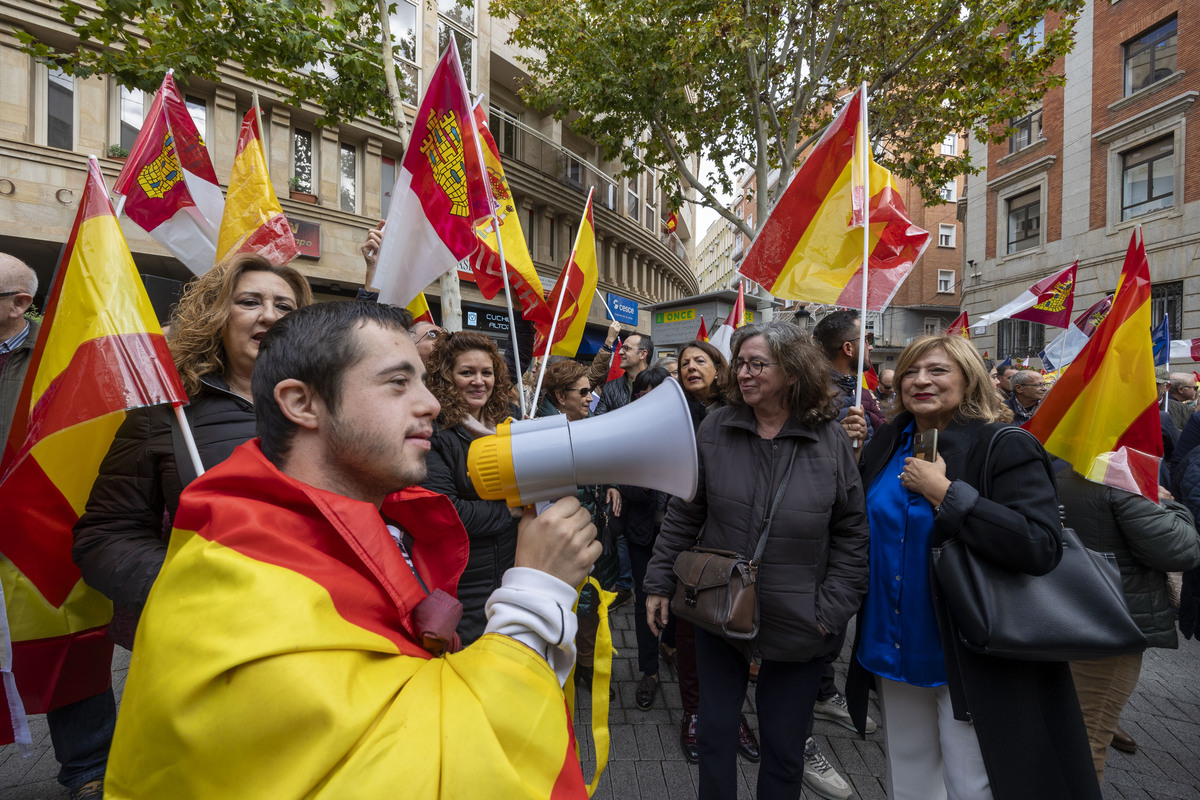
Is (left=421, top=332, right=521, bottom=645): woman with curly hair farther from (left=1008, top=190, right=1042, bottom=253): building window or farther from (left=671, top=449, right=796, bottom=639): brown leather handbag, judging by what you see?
(left=1008, top=190, right=1042, bottom=253): building window

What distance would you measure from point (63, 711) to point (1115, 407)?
4471 mm

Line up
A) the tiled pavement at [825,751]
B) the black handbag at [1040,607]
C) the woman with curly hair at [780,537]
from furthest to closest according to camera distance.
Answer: the tiled pavement at [825,751] < the woman with curly hair at [780,537] < the black handbag at [1040,607]

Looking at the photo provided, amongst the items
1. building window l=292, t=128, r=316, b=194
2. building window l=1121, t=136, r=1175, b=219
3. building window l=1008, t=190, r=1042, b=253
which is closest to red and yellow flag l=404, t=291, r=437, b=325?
building window l=292, t=128, r=316, b=194

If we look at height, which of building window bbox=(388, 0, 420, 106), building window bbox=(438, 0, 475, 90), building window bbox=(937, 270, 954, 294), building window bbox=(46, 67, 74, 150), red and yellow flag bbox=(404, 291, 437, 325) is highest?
building window bbox=(438, 0, 475, 90)

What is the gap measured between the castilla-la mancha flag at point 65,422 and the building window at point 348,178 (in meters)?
12.6

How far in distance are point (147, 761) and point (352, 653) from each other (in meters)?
0.32

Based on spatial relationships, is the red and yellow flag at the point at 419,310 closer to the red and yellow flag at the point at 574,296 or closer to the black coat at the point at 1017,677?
the red and yellow flag at the point at 574,296

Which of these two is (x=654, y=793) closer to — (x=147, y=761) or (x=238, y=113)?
(x=147, y=761)

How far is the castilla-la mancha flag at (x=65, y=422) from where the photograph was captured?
1722 millimetres

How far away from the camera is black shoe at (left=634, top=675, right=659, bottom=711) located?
11.0 ft

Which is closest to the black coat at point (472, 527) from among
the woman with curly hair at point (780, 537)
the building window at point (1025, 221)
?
the woman with curly hair at point (780, 537)

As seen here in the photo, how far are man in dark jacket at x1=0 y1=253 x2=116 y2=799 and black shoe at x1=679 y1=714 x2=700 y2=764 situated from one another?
95.1 inches

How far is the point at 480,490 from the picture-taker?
110 cm

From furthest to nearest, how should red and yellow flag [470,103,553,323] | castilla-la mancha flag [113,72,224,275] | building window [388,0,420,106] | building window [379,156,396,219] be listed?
1. building window [379,156,396,219]
2. building window [388,0,420,106]
3. red and yellow flag [470,103,553,323]
4. castilla-la mancha flag [113,72,224,275]
